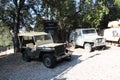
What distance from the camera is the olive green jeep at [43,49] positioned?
1200 centimetres

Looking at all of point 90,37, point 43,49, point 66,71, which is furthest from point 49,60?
point 90,37

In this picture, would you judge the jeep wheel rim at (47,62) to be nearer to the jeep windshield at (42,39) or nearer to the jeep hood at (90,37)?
the jeep windshield at (42,39)

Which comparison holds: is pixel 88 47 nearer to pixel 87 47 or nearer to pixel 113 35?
pixel 87 47

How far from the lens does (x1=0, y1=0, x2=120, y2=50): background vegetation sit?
20420mm

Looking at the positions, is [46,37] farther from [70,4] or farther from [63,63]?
[70,4]

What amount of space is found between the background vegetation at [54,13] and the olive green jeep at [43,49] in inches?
238

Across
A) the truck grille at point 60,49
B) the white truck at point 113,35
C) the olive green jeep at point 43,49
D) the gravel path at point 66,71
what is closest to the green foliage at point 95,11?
the white truck at point 113,35

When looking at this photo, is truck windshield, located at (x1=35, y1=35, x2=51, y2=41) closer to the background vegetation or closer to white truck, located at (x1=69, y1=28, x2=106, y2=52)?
white truck, located at (x1=69, y1=28, x2=106, y2=52)

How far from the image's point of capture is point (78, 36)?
57.9 feet

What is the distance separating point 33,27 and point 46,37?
31.2 ft

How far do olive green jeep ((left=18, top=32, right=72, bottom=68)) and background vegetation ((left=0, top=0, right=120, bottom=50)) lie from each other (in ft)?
19.9

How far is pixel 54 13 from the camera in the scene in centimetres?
2155

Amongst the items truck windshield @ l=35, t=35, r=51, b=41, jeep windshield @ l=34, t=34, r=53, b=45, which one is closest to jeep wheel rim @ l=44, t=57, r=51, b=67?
jeep windshield @ l=34, t=34, r=53, b=45

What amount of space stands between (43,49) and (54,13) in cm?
977
